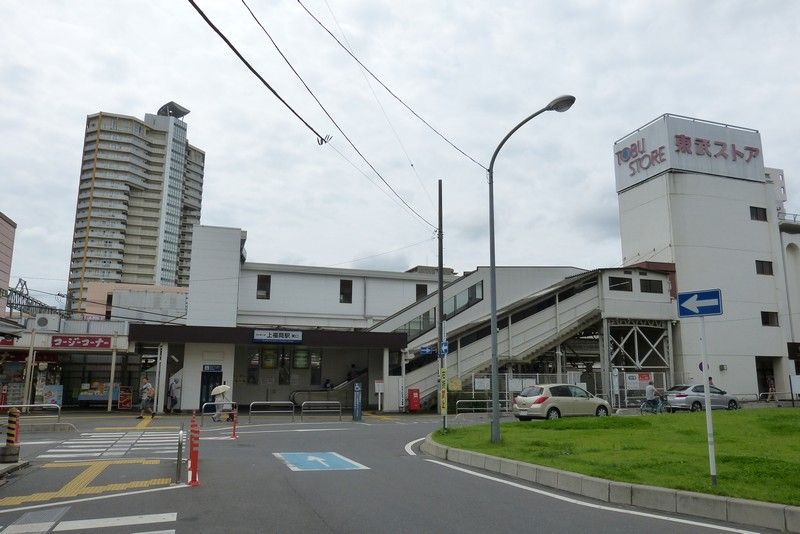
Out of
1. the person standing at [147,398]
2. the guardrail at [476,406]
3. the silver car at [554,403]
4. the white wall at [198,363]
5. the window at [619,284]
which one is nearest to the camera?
the silver car at [554,403]

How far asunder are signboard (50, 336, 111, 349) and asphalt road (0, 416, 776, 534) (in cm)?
1471

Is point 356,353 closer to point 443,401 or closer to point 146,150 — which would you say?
point 443,401

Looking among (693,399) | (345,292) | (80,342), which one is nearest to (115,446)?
(80,342)

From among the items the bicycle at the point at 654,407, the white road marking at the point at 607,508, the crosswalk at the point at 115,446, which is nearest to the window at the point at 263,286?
the crosswalk at the point at 115,446

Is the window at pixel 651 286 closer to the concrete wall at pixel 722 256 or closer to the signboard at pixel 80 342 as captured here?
the concrete wall at pixel 722 256

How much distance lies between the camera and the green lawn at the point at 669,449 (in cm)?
841

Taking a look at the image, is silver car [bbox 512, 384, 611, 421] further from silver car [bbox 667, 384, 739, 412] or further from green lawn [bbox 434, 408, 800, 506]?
silver car [bbox 667, 384, 739, 412]

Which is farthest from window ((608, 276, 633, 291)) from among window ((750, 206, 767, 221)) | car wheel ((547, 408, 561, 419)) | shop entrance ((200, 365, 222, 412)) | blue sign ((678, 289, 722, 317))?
blue sign ((678, 289, 722, 317))

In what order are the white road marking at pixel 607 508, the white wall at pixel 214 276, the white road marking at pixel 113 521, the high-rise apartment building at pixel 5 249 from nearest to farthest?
the white road marking at pixel 113 521 < the white road marking at pixel 607 508 < the white wall at pixel 214 276 < the high-rise apartment building at pixel 5 249

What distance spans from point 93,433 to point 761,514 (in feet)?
59.5

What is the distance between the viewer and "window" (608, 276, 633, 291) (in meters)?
35.8

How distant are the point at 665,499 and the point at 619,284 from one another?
2990cm

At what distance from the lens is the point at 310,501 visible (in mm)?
8039

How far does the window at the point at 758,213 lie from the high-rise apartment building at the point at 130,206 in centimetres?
8833
